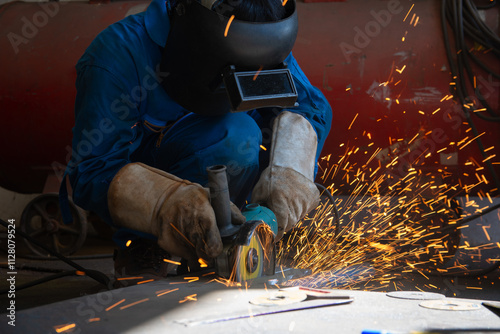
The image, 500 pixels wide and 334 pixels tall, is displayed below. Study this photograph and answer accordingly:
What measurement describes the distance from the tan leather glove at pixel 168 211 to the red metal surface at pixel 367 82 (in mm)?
1698

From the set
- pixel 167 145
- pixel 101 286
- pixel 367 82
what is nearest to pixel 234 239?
pixel 167 145

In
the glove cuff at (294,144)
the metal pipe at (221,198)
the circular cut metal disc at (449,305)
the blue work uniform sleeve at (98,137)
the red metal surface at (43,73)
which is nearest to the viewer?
the circular cut metal disc at (449,305)

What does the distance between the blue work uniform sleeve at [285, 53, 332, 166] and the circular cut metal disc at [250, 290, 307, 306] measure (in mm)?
971

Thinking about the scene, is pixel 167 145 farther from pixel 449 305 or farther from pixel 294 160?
pixel 449 305

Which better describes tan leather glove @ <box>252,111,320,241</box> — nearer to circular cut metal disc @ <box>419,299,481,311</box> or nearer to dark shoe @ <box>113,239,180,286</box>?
dark shoe @ <box>113,239,180,286</box>

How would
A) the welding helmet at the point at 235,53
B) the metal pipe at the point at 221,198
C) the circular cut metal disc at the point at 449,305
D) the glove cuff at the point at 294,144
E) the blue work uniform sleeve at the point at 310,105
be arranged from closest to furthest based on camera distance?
the circular cut metal disc at the point at 449,305 → the metal pipe at the point at 221,198 → the welding helmet at the point at 235,53 → the glove cuff at the point at 294,144 → the blue work uniform sleeve at the point at 310,105

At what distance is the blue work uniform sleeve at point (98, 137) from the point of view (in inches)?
63.8

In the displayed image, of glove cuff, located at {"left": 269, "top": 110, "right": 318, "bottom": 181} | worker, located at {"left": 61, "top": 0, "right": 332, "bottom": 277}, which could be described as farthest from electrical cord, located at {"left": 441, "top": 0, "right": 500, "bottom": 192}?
glove cuff, located at {"left": 269, "top": 110, "right": 318, "bottom": 181}

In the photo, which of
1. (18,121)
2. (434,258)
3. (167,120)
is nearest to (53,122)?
(18,121)

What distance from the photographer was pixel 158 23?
1842 millimetres

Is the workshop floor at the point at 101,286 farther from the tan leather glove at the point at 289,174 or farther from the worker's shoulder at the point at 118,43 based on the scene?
the worker's shoulder at the point at 118,43

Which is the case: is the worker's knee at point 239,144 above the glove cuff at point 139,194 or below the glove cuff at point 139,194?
above

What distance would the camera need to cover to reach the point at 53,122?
10.8 feet

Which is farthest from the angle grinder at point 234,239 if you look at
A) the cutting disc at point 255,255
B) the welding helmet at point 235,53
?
the welding helmet at point 235,53
